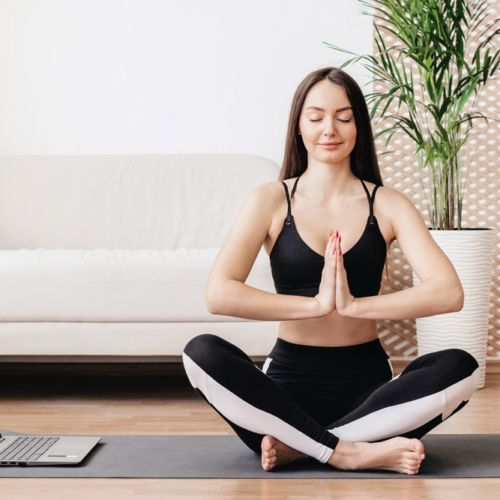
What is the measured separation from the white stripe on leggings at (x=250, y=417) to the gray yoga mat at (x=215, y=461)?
6 centimetres

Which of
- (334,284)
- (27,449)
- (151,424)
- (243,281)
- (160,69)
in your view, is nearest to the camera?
(334,284)

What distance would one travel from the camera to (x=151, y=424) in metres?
1.91

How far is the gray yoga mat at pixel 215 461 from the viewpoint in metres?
1.40

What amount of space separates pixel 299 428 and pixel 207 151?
1882 mm

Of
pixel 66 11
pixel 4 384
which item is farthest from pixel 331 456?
pixel 66 11

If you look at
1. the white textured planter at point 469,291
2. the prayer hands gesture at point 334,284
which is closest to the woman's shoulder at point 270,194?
the prayer hands gesture at point 334,284

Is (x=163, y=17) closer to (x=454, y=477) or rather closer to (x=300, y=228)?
(x=300, y=228)

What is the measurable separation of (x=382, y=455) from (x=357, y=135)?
76 centimetres

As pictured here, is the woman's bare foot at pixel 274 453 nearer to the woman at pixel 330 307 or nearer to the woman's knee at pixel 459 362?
the woman at pixel 330 307

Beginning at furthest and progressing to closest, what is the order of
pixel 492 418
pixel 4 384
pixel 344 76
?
pixel 4 384
pixel 492 418
pixel 344 76

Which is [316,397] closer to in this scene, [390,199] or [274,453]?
[274,453]

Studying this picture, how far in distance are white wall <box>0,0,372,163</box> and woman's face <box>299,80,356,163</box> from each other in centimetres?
149

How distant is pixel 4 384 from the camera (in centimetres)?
249

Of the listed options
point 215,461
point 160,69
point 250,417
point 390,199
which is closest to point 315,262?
point 390,199
